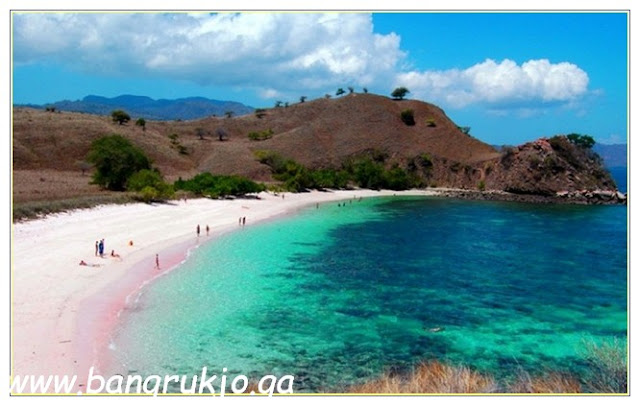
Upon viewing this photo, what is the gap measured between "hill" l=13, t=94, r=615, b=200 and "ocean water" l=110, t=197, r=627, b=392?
38.8 metres

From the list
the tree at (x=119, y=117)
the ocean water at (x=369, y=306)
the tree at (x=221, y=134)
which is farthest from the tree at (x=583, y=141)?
the tree at (x=119, y=117)

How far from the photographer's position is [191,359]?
687 inches

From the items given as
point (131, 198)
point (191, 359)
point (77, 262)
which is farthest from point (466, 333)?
point (131, 198)

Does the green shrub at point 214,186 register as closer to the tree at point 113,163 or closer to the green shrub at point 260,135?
the tree at point 113,163

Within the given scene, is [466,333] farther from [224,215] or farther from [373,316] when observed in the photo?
[224,215]

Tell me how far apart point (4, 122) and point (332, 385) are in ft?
38.1

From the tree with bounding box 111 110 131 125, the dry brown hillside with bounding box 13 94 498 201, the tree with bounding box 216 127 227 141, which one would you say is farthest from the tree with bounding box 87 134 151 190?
the tree with bounding box 216 127 227 141

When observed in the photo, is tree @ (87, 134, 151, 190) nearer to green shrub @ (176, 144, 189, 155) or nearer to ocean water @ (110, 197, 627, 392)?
ocean water @ (110, 197, 627, 392)

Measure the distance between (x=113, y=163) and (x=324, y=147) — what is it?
58836 millimetres

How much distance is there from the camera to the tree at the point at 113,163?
61031mm

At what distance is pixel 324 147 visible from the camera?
374 ft

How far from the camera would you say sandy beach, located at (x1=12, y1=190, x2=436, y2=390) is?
1681 centimetres

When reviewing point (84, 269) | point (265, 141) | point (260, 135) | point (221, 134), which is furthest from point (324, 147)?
point (84, 269)

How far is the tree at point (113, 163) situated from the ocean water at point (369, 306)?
22.6 m
